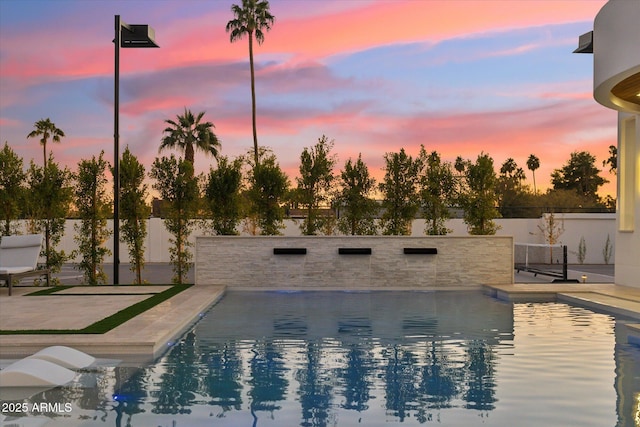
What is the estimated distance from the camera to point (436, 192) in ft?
51.5

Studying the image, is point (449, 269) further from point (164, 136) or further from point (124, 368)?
point (164, 136)

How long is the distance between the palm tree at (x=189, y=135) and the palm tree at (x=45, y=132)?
1886cm

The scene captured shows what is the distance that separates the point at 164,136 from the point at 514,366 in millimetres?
29938

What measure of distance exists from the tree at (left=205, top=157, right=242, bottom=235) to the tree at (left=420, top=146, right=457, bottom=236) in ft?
15.3

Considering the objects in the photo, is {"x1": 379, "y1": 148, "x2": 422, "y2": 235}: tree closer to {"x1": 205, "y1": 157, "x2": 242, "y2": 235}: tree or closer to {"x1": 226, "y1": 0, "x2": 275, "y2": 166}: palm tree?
{"x1": 205, "y1": 157, "x2": 242, "y2": 235}: tree

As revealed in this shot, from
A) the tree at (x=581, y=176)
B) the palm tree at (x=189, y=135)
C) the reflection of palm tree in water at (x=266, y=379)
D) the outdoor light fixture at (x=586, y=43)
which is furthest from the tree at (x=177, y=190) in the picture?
the tree at (x=581, y=176)

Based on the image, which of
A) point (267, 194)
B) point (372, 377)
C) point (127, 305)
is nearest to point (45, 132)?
point (267, 194)

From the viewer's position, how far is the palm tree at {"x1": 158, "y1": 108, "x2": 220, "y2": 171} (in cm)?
3372

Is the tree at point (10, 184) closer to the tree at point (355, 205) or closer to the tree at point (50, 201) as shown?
the tree at point (50, 201)

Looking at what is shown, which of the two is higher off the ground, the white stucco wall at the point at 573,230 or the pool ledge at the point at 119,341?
the white stucco wall at the point at 573,230

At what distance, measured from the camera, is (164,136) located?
33.9 m

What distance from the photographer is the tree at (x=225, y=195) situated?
1478 centimetres

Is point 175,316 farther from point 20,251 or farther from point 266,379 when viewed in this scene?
point 20,251

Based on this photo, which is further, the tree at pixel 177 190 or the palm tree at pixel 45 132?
the palm tree at pixel 45 132
